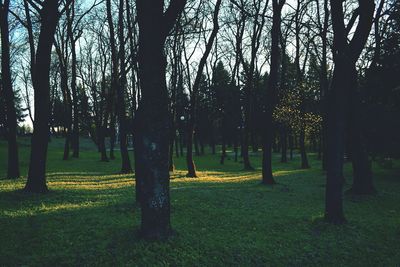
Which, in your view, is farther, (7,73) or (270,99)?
(270,99)

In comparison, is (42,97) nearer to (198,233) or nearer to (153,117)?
(153,117)

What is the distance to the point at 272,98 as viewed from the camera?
55.1 feet

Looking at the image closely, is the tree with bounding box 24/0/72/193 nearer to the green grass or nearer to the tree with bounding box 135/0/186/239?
the green grass

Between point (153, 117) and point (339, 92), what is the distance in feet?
17.7

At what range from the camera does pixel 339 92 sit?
8688mm

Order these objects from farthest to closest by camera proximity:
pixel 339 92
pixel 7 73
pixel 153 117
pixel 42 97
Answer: pixel 7 73 < pixel 42 97 < pixel 339 92 < pixel 153 117

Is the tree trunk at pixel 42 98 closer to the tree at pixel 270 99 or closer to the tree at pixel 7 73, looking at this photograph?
the tree at pixel 7 73

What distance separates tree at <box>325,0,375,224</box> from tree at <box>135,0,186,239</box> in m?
4.91

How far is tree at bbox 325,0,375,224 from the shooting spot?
28.2 ft

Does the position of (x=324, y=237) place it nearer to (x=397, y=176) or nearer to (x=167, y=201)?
(x=167, y=201)

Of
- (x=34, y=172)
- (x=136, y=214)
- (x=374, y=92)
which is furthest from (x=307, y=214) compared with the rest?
(x=374, y=92)

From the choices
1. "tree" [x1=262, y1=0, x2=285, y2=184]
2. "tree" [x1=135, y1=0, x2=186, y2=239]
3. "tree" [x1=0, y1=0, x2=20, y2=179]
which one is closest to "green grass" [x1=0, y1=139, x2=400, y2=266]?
"tree" [x1=135, y1=0, x2=186, y2=239]

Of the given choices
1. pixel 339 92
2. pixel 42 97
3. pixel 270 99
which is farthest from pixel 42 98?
pixel 270 99

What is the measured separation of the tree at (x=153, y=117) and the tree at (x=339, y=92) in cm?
491
